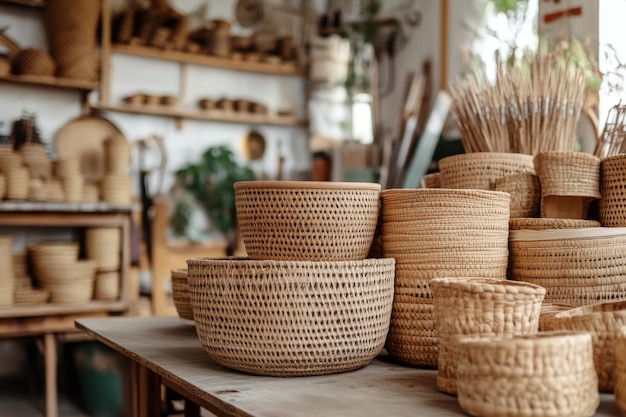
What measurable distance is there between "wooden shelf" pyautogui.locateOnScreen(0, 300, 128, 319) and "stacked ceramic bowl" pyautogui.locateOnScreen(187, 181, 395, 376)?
250cm

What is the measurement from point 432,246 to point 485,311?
0.26 m

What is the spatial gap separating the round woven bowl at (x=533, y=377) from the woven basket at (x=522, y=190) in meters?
0.55

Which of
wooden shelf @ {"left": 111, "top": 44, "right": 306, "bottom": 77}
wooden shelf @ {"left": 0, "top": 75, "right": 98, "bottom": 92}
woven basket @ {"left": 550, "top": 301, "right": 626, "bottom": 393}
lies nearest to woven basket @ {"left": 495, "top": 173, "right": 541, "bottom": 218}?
woven basket @ {"left": 550, "top": 301, "right": 626, "bottom": 393}

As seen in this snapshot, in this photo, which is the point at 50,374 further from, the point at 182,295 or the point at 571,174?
A: the point at 571,174

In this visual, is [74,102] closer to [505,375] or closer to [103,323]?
[103,323]

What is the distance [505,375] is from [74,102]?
4512 mm

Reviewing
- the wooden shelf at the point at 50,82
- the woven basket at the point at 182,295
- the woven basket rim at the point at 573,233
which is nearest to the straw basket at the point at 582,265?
the woven basket rim at the point at 573,233

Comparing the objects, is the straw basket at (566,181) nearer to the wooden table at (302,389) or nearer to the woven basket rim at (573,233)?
the woven basket rim at (573,233)

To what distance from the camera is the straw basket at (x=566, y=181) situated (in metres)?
1.36

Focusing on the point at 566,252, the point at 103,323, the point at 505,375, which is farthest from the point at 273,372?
the point at 103,323

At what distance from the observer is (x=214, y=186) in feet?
17.3

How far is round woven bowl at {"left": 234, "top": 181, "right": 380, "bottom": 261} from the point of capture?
4.19 feet

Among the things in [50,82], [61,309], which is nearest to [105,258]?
[61,309]

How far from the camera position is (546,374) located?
2.93ft
